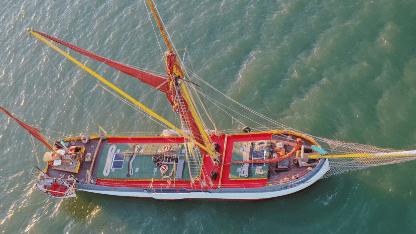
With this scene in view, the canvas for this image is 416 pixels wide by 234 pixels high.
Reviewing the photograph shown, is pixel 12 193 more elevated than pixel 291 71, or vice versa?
pixel 291 71

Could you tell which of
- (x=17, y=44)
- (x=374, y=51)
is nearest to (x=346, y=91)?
(x=374, y=51)

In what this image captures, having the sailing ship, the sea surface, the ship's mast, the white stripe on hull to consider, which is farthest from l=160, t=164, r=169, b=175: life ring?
the ship's mast

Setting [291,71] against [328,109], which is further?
[291,71]

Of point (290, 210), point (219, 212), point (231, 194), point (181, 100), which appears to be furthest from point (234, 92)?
point (290, 210)

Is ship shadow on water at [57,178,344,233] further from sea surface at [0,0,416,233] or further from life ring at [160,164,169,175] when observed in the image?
life ring at [160,164,169,175]

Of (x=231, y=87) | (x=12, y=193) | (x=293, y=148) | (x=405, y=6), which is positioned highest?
(x=405, y=6)

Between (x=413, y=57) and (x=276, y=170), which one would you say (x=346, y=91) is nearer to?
(x=413, y=57)

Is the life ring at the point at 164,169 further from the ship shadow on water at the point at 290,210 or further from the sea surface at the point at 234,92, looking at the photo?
the sea surface at the point at 234,92

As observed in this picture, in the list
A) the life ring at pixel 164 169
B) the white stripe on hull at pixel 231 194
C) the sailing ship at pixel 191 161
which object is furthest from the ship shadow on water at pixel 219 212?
the life ring at pixel 164 169

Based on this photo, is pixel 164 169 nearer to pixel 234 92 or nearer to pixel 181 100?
pixel 181 100
